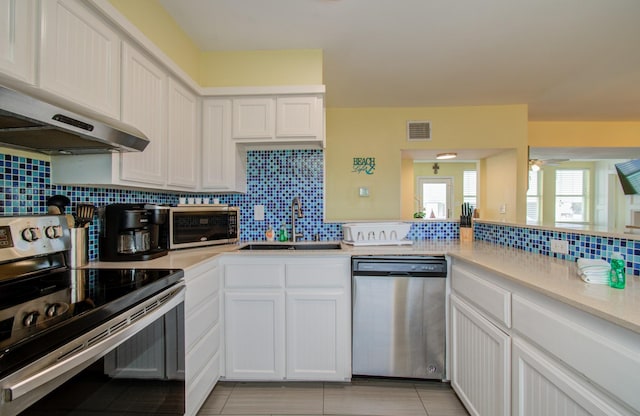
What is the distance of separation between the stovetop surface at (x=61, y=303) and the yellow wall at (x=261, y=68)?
1.63m

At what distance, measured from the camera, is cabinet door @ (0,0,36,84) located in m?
0.95

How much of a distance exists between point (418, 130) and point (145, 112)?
2892mm

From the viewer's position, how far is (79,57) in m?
1.22

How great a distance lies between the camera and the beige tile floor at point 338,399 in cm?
169

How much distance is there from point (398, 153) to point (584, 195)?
21.5ft

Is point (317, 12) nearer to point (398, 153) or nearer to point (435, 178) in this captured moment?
point (398, 153)

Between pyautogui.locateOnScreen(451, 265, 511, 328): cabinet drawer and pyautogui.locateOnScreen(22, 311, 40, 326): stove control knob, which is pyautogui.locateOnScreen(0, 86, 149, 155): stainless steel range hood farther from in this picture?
pyautogui.locateOnScreen(451, 265, 511, 328): cabinet drawer

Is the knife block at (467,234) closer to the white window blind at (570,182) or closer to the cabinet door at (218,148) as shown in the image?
the cabinet door at (218,148)

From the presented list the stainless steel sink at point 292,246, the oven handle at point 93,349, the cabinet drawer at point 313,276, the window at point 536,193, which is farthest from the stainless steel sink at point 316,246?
the window at point 536,193

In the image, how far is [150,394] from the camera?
3.73 ft

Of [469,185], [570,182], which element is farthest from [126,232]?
[570,182]

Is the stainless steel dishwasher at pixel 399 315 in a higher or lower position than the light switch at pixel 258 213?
lower

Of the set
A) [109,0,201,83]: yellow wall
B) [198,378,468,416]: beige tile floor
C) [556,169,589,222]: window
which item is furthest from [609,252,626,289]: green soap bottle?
[556,169,589,222]: window

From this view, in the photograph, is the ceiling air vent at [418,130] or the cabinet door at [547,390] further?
the ceiling air vent at [418,130]
